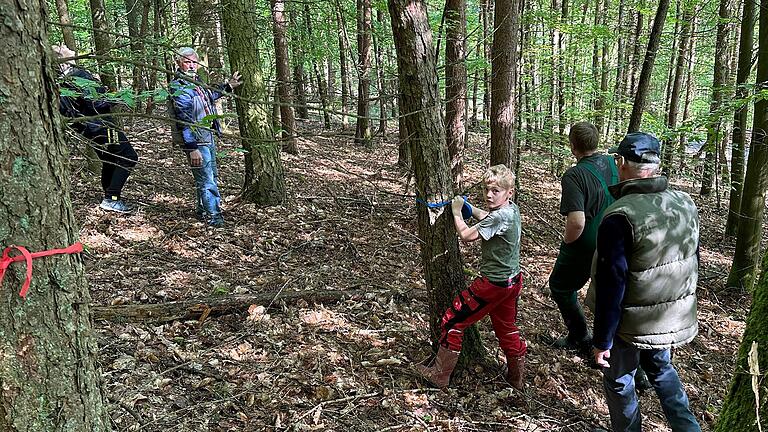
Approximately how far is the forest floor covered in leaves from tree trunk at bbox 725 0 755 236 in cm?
181

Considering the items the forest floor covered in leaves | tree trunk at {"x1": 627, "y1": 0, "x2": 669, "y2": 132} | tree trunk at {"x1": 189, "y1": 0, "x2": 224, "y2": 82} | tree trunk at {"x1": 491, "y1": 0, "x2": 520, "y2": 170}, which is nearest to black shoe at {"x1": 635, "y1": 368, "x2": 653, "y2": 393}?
the forest floor covered in leaves

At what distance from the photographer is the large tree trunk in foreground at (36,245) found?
65.3 inches

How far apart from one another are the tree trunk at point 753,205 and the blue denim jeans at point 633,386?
4692 millimetres

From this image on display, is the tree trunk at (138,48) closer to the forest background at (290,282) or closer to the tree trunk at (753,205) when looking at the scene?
the forest background at (290,282)

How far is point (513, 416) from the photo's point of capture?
12.1ft

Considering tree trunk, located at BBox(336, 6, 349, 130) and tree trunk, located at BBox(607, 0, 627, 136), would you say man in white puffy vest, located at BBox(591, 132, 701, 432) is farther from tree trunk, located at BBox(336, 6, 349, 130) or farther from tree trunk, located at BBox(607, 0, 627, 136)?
tree trunk, located at BBox(607, 0, 627, 136)

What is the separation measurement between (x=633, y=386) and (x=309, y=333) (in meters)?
2.70

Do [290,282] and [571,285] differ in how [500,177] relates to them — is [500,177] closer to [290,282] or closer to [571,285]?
[571,285]

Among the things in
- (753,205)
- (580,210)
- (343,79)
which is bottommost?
(753,205)

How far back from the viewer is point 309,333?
175 inches

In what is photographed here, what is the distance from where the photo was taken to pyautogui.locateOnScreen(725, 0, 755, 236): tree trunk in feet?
23.8

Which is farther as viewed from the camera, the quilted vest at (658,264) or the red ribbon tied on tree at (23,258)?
the quilted vest at (658,264)

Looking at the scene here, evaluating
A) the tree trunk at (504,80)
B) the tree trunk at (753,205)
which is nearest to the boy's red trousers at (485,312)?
the tree trunk at (504,80)

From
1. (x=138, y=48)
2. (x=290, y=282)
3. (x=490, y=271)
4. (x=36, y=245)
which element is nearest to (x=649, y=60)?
(x=490, y=271)
